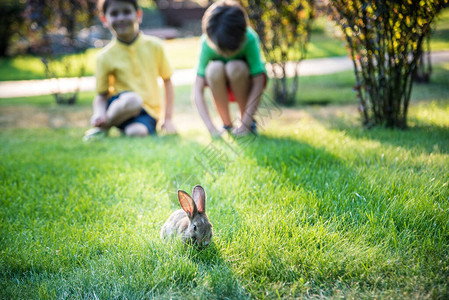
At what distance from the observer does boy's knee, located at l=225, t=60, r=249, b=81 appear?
161 inches

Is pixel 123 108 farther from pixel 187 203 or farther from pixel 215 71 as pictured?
pixel 187 203

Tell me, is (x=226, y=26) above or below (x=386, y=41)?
above

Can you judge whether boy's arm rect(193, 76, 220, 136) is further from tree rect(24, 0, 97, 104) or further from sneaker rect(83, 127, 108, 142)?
tree rect(24, 0, 97, 104)

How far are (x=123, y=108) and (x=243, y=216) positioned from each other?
265 cm

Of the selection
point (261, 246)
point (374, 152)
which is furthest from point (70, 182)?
point (374, 152)

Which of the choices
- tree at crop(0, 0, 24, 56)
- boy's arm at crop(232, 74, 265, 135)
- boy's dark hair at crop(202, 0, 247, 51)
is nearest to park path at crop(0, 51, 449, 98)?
boy's arm at crop(232, 74, 265, 135)

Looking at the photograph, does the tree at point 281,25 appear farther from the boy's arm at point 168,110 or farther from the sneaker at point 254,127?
the sneaker at point 254,127

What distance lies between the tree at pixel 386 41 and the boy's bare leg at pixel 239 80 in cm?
109

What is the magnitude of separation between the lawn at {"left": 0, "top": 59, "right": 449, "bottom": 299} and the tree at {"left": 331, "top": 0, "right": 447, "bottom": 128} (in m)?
0.31

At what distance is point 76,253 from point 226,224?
0.82m

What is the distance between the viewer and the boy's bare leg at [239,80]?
13.5ft

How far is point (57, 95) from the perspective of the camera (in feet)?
23.9

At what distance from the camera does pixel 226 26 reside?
12.1ft

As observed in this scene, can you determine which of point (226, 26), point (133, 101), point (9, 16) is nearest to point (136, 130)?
point (133, 101)
